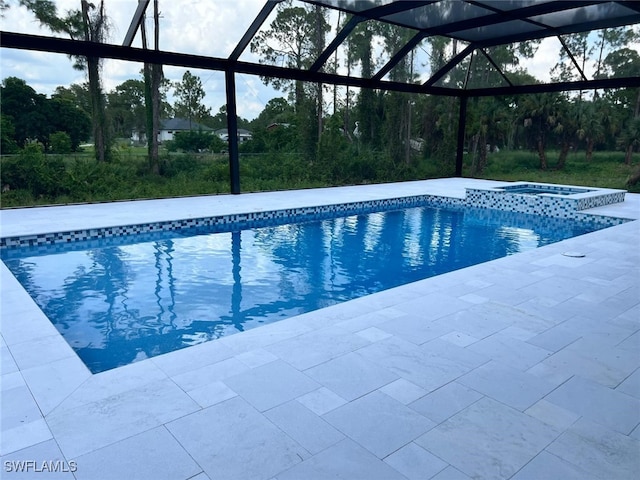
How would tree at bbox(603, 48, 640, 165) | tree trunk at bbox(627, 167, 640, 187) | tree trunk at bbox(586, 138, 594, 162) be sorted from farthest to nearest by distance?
1. tree trunk at bbox(586, 138, 594, 162)
2. tree trunk at bbox(627, 167, 640, 187)
3. tree at bbox(603, 48, 640, 165)

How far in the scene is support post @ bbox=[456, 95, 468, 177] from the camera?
42.1 ft

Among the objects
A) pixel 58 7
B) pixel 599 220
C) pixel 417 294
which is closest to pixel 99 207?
pixel 58 7

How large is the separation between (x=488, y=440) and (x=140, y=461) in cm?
140

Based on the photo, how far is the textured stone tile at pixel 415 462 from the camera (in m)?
1.64

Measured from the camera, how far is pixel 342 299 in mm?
4211

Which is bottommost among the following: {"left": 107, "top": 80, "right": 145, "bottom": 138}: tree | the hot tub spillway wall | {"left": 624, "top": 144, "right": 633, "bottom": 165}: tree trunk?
the hot tub spillway wall

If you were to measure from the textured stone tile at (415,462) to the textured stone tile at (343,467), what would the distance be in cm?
3

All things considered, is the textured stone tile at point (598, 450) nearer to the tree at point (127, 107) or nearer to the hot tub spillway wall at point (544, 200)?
the hot tub spillway wall at point (544, 200)

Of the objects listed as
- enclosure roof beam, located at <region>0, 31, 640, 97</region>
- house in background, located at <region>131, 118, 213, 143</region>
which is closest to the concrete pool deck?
enclosure roof beam, located at <region>0, 31, 640, 97</region>

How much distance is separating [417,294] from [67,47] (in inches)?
253

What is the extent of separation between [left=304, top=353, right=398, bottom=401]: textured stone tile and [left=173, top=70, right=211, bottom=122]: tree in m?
10.7

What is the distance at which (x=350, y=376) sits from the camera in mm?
2316

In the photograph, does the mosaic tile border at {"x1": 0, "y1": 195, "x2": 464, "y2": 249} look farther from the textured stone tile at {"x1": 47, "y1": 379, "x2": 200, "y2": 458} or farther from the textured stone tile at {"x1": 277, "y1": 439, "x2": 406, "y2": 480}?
the textured stone tile at {"x1": 277, "y1": 439, "x2": 406, "y2": 480}

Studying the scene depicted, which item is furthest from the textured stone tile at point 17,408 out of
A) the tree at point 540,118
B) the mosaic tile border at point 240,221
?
the tree at point 540,118
